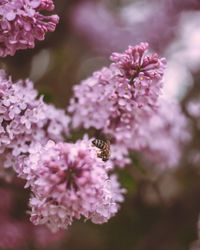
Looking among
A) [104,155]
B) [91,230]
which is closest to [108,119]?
[104,155]

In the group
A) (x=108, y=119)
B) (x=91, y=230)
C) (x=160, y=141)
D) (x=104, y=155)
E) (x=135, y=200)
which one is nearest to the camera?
(x=104, y=155)

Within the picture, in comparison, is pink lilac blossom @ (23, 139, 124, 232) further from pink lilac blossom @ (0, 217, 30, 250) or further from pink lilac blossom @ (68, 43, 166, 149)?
pink lilac blossom @ (0, 217, 30, 250)

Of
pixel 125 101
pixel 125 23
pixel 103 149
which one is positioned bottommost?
pixel 103 149

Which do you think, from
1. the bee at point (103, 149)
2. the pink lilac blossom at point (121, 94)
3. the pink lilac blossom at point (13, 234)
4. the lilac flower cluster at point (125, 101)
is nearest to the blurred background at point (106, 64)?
the pink lilac blossom at point (13, 234)

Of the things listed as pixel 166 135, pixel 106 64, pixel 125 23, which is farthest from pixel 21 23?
pixel 125 23

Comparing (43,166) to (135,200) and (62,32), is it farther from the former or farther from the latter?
(62,32)

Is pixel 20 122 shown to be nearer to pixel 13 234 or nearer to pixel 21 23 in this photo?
pixel 21 23

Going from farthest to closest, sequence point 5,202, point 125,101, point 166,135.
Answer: point 5,202 → point 166,135 → point 125,101

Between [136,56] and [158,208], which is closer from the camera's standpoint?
[136,56]
